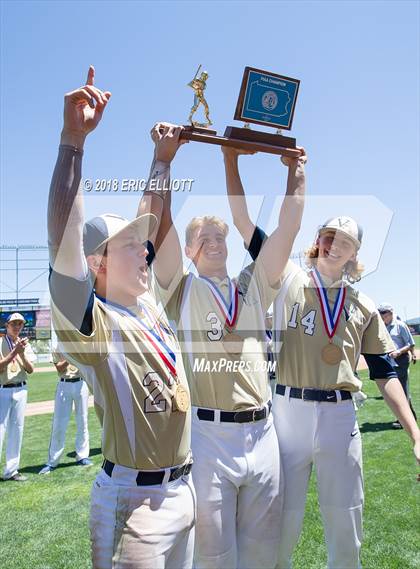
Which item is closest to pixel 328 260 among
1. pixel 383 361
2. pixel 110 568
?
pixel 383 361

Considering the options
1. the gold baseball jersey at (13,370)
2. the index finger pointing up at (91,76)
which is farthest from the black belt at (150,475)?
the gold baseball jersey at (13,370)

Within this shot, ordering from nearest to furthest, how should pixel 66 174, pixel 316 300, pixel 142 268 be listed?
1. pixel 66 174
2. pixel 142 268
3. pixel 316 300

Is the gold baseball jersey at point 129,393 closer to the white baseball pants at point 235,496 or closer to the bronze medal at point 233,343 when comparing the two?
the white baseball pants at point 235,496

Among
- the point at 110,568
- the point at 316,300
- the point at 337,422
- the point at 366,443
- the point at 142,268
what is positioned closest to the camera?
the point at 110,568

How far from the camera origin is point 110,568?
Answer: 5.65ft

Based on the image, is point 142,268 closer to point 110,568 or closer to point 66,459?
point 110,568

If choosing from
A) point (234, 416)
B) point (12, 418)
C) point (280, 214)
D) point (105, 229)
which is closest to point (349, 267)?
point (280, 214)

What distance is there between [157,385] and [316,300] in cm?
151

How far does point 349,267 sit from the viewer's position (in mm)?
3396

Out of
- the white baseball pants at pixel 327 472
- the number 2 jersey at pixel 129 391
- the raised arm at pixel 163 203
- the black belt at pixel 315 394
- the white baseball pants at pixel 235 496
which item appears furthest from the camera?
the black belt at pixel 315 394

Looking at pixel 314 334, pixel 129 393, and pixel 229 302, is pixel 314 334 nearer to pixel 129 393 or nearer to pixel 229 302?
pixel 229 302

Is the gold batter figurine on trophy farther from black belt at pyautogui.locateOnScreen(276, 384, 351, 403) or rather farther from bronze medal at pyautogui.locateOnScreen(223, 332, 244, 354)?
black belt at pyautogui.locateOnScreen(276, 384, 351, 403)

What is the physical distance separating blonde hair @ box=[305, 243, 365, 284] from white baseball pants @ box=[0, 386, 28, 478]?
17.9ft

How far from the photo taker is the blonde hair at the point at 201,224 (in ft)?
9.10
